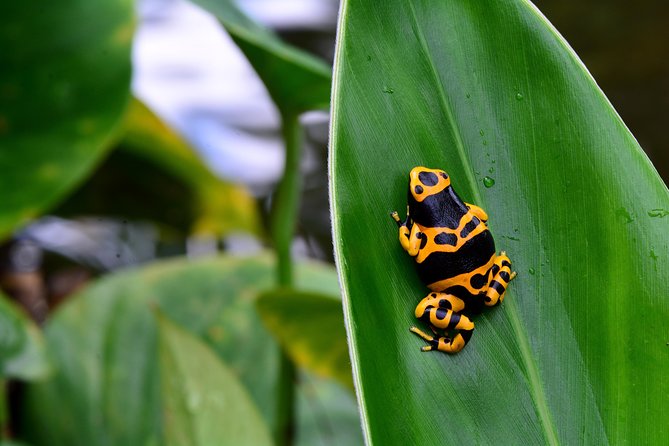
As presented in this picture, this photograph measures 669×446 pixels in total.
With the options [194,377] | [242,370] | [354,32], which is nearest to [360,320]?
[354,32]

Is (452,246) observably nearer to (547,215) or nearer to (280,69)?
(547,215)

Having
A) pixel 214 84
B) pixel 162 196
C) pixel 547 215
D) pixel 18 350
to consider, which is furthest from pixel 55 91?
pixel 214 84

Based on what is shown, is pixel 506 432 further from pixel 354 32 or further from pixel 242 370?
pixel 242 370

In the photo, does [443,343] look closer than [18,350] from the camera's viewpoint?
Yes

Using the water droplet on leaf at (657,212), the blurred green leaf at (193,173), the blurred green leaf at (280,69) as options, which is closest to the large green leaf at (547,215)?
the water droplet on leaf at (657,212)

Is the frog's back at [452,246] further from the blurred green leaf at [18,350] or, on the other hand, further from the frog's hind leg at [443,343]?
the blurred green leaf at [18,350]

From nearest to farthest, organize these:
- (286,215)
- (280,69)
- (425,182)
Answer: (425,182), (280,69), (286,215)
